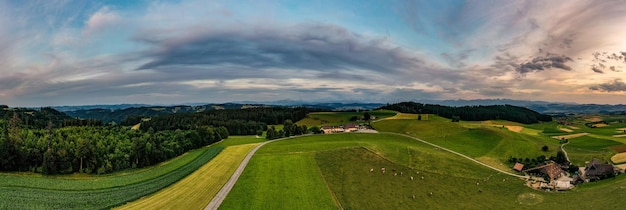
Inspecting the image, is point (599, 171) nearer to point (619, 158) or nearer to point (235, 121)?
point (619, 158)

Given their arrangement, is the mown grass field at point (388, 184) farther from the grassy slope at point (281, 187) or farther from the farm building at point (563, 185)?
the farm building at point (563, 185)

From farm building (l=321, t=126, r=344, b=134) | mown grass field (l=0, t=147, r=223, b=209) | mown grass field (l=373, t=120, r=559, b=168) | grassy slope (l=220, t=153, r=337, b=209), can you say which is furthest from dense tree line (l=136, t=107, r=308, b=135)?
grassy slope (l=220, t=153, r=337, b=209)

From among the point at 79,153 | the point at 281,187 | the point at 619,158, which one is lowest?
the point at 281,187

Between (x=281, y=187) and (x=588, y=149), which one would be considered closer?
(x=281, y=187)

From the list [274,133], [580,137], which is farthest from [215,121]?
[580,137]

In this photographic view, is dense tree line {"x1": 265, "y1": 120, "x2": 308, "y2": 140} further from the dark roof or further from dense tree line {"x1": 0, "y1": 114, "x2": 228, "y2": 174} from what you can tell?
the dark roof

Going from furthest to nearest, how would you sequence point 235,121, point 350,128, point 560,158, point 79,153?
point 235,121
point 350,128
point 560,158
point 79,153

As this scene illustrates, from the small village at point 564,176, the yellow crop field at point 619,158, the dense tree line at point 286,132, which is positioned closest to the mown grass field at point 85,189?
the dense tree line at point 286,132

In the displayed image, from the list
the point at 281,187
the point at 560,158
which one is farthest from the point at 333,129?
the point at 281,187
